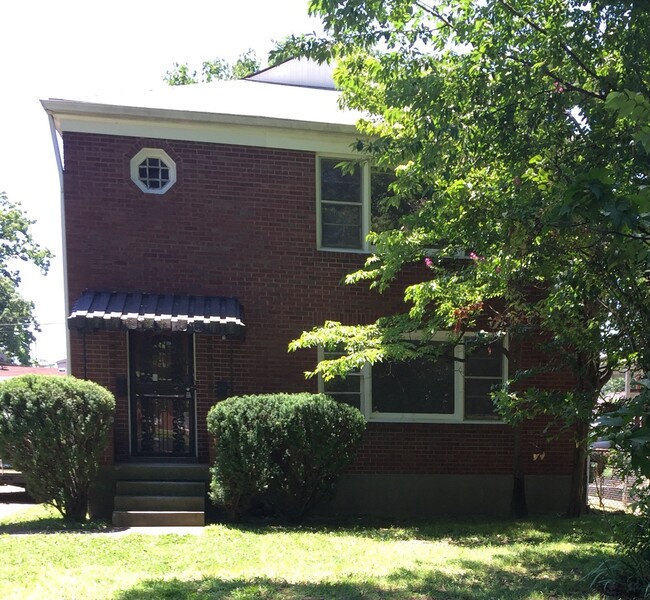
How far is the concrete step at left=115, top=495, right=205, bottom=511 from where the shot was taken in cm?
682

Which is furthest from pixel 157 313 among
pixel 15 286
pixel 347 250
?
pixel 15 286

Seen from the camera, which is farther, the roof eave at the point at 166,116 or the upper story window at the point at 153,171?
the upper story window at the point at 153,171

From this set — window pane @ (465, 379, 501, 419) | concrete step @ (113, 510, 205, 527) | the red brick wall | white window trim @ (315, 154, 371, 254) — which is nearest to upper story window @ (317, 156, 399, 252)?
white window trim @ (315, 154, 371, 254)

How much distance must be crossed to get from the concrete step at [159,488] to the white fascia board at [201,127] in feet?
16.1

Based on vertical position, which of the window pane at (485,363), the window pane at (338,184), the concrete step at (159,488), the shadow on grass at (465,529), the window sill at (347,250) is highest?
the window pane at (338,184)

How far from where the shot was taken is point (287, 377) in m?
8.21

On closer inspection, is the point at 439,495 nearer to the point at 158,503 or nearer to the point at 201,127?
the point at 158,503

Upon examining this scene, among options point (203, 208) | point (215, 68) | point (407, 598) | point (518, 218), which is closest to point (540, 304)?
point (518, 218)

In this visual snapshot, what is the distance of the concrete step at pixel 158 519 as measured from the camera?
6570mm

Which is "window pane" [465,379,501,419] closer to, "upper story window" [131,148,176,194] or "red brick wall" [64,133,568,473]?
"red brick wall" [64,133,568,473]

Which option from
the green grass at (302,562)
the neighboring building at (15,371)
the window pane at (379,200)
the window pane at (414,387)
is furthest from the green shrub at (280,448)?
the neighboring building at (15,371)

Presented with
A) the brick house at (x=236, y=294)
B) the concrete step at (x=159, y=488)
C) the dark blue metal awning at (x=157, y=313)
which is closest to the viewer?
the dark blue metal awning at (x=157, y=313)

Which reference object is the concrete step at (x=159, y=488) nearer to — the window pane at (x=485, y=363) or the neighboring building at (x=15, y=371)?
the window pane at (x=485, y=363)

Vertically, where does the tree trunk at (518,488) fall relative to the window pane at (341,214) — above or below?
below
